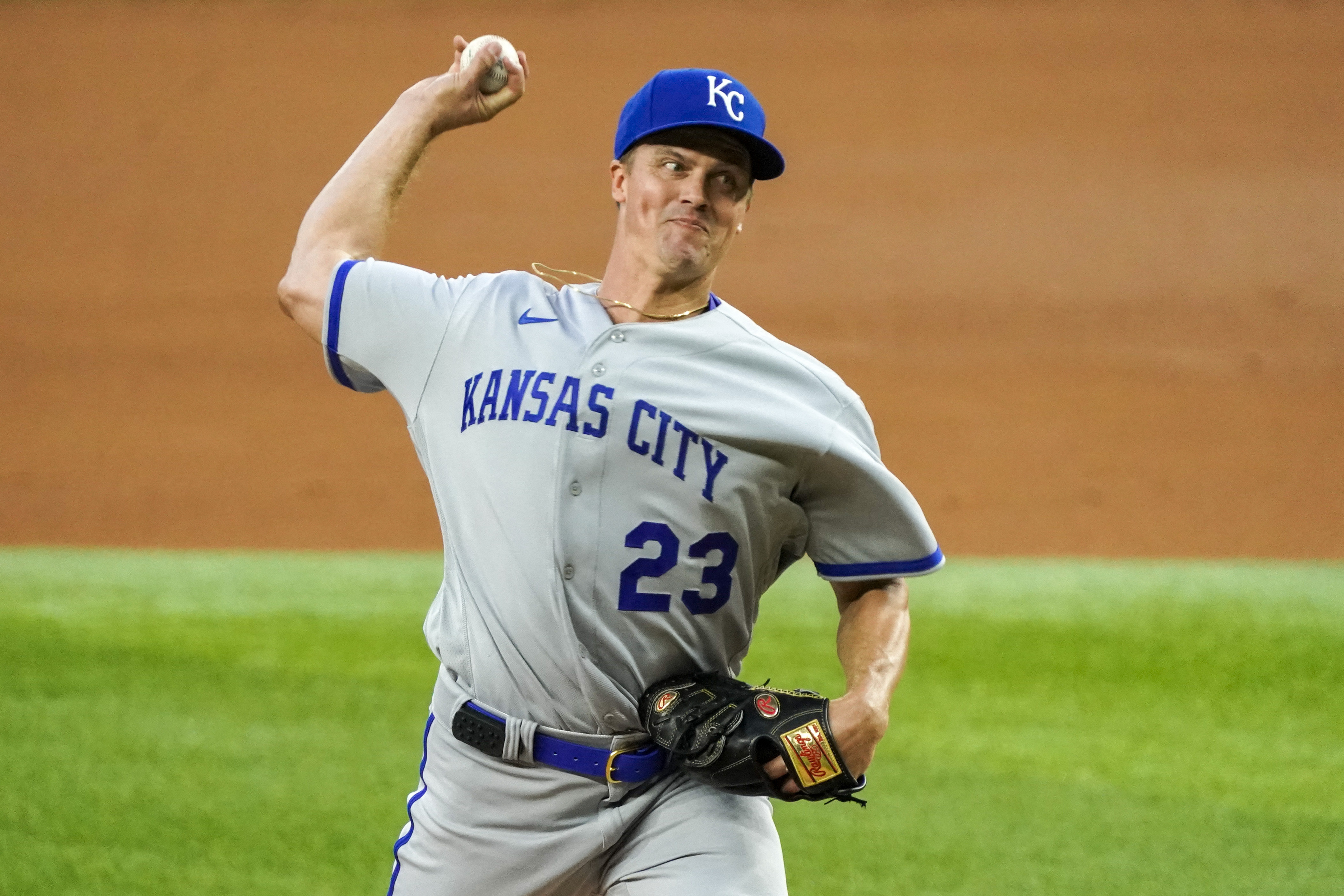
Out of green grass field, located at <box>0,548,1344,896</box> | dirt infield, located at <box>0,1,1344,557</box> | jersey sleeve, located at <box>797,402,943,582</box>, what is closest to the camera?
jersey sleeve, located at <box>797,402,943,582</box>

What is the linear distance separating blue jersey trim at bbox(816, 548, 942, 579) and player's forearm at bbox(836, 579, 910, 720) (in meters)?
0.06

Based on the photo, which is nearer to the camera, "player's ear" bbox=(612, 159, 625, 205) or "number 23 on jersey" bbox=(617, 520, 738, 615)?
"number 23 on jersey" bbox=(617, 520, 738, 615)

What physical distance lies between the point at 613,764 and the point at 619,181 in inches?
41.7

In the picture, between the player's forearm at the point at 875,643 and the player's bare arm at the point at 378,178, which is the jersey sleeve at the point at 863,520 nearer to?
the player's forearm at the point at 875,643

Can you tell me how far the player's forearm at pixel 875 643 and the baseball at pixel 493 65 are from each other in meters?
1.14

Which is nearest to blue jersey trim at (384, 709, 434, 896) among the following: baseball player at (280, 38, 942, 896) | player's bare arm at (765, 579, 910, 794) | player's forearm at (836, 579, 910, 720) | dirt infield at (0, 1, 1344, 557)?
baseball player at (280, 38, 942, 896)

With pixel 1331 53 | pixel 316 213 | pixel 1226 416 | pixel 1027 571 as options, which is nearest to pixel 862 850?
pixel 316 213

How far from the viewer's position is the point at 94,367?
41.5 feet

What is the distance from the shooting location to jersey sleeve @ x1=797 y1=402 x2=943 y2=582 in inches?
93.4

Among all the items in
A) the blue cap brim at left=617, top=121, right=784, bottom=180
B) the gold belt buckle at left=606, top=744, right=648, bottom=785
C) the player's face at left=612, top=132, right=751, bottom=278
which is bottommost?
the gold belt buckle at left=606, top=744, right=648, bottom=785

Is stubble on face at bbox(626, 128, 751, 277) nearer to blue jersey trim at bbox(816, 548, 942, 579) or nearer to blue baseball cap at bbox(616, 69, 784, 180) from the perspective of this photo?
Result: blue baseball cap at bbox(616, 69, 784, 180)

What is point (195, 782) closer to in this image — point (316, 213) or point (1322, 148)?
point (316, 213)

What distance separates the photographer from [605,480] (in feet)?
7.63

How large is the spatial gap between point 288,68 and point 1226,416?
9.86 meters
